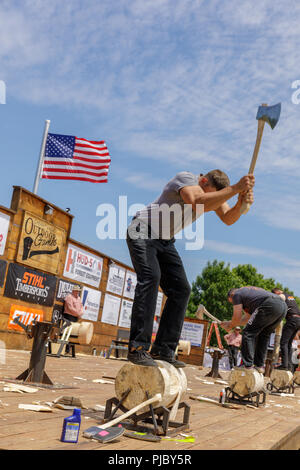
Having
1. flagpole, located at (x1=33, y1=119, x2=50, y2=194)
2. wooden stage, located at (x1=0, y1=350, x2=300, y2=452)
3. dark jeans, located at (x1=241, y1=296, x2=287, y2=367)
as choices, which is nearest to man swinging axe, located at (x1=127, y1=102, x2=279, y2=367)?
wooden stage, located at (x1=0, y1=350, x2=300, y2=452)

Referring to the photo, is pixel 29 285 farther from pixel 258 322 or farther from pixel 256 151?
pixel 256 151

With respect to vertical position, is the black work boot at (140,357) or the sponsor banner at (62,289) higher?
the sponsor banner at (62,289)

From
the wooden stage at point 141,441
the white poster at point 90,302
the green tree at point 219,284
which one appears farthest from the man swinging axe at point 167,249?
the green tree at point 219,284

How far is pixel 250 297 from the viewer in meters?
6.85

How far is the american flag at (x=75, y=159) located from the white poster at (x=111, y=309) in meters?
4.50

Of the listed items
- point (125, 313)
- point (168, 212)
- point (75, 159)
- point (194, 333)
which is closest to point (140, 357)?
point (168, 212)

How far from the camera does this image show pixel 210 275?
5312 cm

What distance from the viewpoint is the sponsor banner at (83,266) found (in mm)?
14953

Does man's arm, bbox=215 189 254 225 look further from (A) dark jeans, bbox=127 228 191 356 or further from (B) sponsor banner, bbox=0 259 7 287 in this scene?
(B) sponsor banner, bbox=0 259 7 287

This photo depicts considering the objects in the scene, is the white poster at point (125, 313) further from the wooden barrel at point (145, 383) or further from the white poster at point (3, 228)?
the wooden barrel at point (145, 383)

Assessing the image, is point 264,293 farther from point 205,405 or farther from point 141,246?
point 141,246

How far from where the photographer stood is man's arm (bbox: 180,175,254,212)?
11.9 ft

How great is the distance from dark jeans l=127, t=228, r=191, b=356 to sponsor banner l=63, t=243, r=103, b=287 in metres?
11.1
